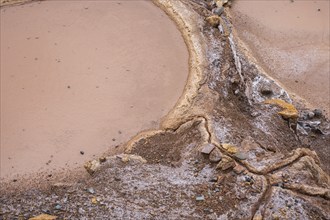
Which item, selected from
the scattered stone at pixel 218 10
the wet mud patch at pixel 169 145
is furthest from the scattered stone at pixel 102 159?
the scattered stone at pixel 218 10

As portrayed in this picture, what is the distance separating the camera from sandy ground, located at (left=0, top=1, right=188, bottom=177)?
13.8ft

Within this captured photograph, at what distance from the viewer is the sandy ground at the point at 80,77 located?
13.8 feet

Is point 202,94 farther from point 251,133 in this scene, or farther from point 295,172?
point 295,172

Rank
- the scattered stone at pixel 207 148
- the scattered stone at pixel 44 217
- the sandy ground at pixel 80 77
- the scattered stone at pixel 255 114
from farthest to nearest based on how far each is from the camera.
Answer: the scattered stone at pixel 255 114 < the sandy ground at pixel 80 77 < the scattered stone at pixel 207 148 < the scattered stone at pixel 44 217

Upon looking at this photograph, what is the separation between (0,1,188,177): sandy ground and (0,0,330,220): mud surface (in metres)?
0.21

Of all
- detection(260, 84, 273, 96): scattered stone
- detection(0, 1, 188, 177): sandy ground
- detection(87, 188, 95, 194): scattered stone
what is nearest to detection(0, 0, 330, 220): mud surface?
detection(87, 188, 95, 194): scattered stone

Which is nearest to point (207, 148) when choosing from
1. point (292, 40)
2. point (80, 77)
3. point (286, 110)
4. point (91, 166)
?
point (91, 166)

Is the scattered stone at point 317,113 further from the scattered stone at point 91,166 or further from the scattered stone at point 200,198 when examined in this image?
the scattered stone at point 91,166

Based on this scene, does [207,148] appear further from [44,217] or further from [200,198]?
[44,217]

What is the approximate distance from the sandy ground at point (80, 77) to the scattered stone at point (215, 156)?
0.68 metres

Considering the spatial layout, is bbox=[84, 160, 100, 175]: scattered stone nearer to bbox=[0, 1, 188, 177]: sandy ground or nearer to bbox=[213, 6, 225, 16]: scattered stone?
bbox=[0, 1, 188, 177]: sandy ground

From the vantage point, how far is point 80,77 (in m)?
4.69

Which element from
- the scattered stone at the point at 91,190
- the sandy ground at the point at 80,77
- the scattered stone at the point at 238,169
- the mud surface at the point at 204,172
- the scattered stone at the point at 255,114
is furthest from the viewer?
the scattered stone at the point at 255,114

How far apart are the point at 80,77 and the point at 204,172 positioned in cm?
172
